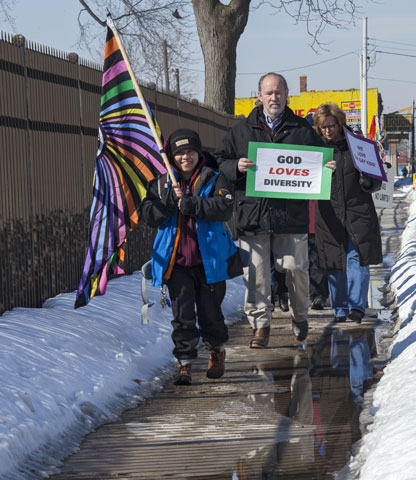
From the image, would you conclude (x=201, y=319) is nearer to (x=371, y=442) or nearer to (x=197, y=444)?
(x=197, y=444)

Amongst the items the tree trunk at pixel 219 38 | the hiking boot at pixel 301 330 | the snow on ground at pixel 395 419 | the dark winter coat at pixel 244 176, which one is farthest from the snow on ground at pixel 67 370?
the tree trunk at pixel 219 38

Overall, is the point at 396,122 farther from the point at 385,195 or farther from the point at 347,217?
the point at 347,217

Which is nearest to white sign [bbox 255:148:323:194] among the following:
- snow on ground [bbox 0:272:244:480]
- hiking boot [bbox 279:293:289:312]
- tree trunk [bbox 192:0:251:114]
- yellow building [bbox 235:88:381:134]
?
snow on ground [bbox 0:272:244:480]

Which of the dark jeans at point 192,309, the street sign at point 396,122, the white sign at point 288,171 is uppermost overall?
the street sign at point 396,122

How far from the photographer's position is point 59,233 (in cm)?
781

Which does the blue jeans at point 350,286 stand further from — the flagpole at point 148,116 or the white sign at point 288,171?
the flagpole at point 148,116

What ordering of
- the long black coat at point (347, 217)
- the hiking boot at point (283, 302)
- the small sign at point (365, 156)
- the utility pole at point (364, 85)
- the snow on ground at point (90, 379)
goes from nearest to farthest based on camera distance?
1. the snow on ground at point (90, 379)
2. the small sign at point (365, 156)
3. the long black coat at point (347, 217)
4. the hiking boot at point (283, 302)
5. the utility pole at point (364, 85)

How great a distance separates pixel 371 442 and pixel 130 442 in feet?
4.05

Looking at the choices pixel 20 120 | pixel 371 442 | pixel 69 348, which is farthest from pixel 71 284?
pixel 371 442

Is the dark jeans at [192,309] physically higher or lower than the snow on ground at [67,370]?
higher

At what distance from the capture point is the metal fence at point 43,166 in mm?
6801

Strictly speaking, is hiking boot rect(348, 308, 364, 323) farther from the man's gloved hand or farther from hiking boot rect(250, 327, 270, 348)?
hiking boot rect(250, 327, 270, 348)

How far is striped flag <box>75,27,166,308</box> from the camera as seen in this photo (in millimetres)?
6133

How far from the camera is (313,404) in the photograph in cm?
527
